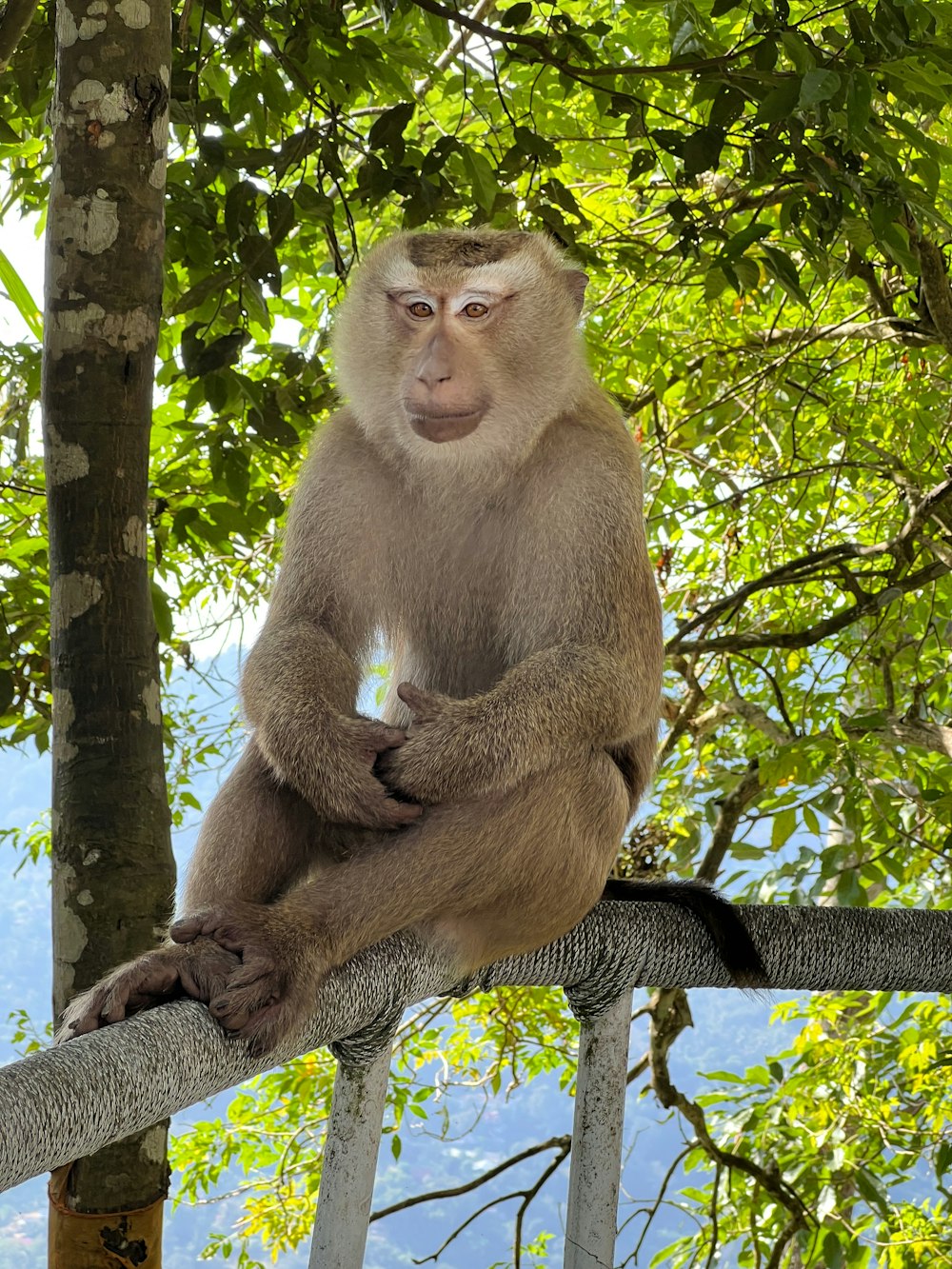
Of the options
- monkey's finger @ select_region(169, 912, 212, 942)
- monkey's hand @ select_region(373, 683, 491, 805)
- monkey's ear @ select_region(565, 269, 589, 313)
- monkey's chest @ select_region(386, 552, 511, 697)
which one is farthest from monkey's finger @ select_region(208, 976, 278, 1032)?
monkey's ear @ select_region(565, 269, 589, 313)

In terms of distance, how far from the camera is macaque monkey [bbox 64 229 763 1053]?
2.20 meters

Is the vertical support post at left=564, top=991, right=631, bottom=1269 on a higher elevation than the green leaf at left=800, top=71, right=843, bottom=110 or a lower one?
lower

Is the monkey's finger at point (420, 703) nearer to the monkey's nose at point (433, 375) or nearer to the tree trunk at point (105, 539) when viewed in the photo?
the tree trunk at point (105, 539)

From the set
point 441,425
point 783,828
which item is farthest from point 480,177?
point 783,828

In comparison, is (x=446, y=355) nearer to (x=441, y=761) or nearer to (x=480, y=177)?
(x=480, y=177)

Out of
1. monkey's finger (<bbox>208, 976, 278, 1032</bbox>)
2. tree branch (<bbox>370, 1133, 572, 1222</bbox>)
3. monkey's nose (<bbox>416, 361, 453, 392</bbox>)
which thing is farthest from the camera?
tree branch (<bbox>370, 1133, 572, 1222</bbox>)

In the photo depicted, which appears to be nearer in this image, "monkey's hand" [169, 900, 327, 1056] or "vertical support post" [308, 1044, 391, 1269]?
"monkey's hand" [169, 900, 327, 1056]

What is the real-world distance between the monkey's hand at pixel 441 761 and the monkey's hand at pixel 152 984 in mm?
454

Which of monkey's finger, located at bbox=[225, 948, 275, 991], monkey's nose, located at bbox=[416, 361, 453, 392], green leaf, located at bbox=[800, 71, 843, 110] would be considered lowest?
monkey's finger, located at bbox=[225, 948, 275, 991]

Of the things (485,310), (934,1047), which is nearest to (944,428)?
(934,1047)

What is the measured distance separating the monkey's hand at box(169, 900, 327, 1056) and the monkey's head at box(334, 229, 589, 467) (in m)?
0.96

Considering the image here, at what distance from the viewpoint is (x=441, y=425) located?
2.54 m

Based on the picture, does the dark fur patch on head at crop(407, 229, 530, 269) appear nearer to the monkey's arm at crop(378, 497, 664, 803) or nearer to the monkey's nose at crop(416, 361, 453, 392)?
the monkey's nose at crop(416, 361, 453, 392)

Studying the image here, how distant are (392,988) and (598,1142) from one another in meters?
0.54
